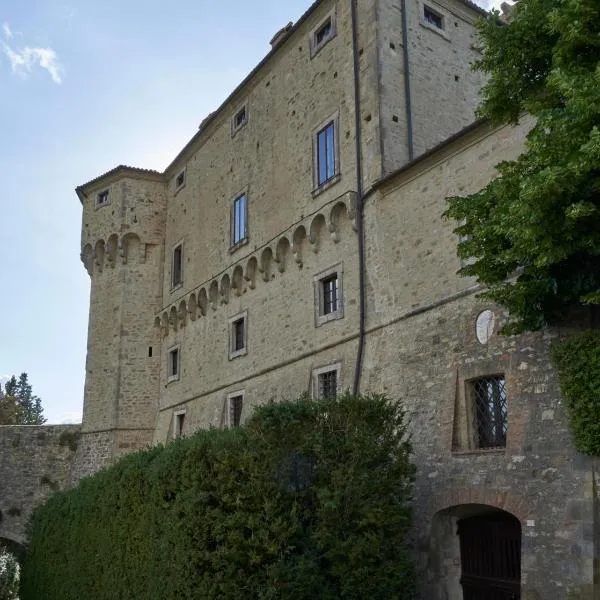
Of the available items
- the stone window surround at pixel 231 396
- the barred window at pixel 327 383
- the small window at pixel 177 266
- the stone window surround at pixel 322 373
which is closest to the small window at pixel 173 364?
the small window at pixel 177 266

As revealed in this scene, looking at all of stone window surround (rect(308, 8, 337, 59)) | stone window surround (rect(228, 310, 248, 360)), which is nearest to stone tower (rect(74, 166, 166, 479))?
stone window surround (rect(228, 310, 248, 360))

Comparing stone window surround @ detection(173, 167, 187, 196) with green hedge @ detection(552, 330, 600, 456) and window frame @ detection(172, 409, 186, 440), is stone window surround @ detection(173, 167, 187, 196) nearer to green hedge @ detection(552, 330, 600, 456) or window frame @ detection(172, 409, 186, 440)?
window frame @ detection(172, 409, 186, 440)

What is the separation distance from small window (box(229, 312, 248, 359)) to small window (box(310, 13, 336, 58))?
740 cm

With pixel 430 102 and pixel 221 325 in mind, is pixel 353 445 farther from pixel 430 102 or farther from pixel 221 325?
pixel 221 325

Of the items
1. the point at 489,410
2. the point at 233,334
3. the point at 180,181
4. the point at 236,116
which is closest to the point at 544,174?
the point at 489,410

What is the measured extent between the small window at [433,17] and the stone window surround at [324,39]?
232cm

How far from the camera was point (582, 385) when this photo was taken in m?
9.33

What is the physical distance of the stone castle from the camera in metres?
10.8

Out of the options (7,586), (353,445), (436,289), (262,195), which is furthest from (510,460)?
(7,586)

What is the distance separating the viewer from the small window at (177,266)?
2459 cm

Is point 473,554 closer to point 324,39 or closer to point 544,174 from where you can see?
point 544,174

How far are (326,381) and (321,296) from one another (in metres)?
2.07

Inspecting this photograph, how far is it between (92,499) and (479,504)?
8.60 metres

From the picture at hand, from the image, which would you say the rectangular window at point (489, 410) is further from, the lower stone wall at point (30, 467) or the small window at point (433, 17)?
the lower stone wall at point (30, 467)
